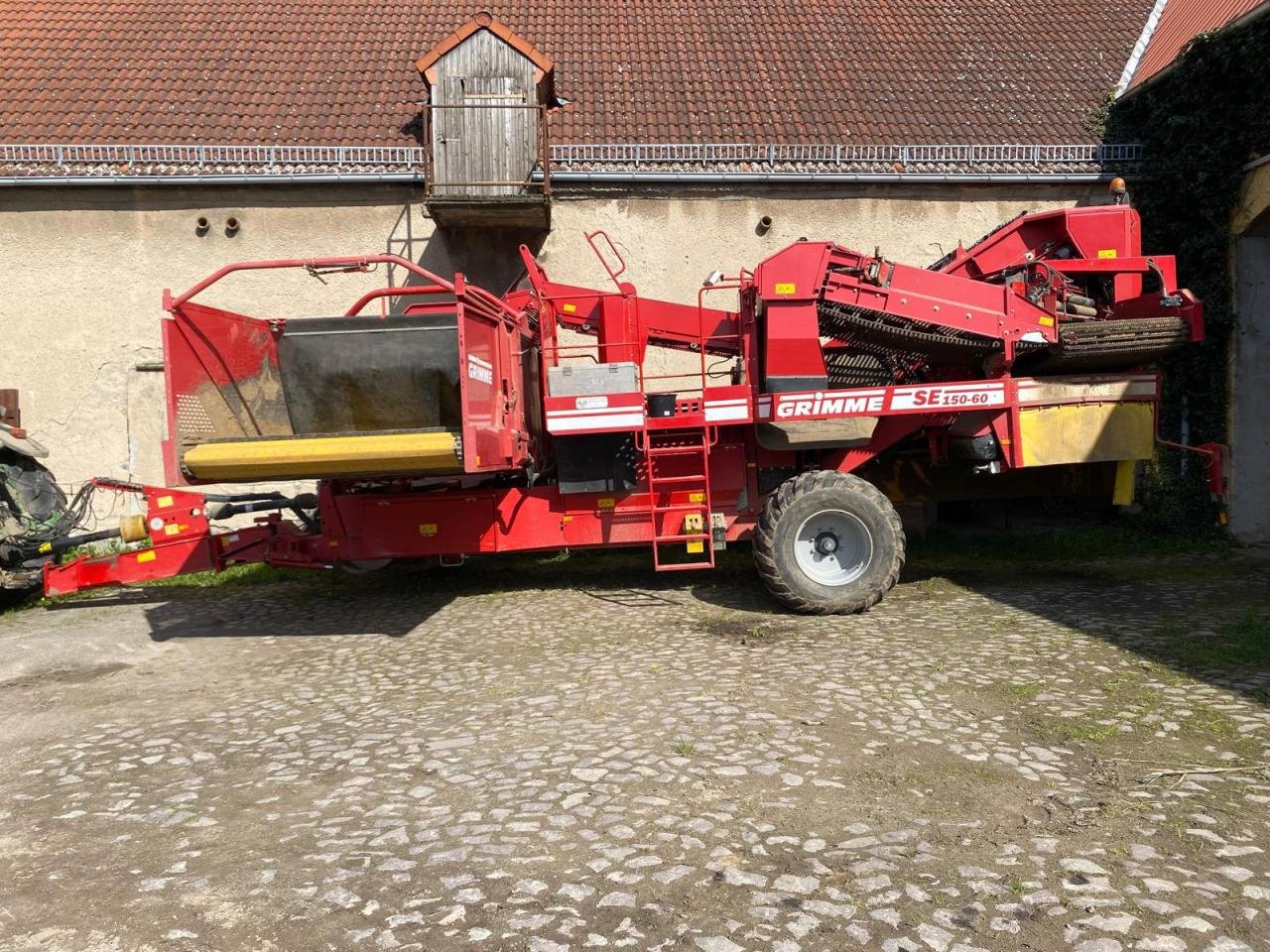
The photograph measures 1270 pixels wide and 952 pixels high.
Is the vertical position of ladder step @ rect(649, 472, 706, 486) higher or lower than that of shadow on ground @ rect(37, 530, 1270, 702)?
higher

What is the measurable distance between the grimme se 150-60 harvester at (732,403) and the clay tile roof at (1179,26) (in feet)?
15.2

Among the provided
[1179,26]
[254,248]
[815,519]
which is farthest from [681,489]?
[1179,26]

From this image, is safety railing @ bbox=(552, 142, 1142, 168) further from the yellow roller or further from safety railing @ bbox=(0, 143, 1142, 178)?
the yellow roller

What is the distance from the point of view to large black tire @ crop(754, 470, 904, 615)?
6098mm

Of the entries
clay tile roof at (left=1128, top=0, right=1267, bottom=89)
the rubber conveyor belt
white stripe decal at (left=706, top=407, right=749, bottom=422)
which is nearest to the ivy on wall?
clay tile roof at (left=1128, top=0, right=1267, bottom=89)

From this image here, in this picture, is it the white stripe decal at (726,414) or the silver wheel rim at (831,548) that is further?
the white stripe decal at (726,414)

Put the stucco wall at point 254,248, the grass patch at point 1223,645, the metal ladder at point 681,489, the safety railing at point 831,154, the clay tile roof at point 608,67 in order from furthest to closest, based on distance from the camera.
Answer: the clay tile roof at point 608,67 → the safety railing at point 831,154 → the stucco wall at point 254,248 → the metal ladder at point 681,489 → the grass patch at point 1223,645

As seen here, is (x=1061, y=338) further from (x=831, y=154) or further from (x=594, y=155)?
(x=594, y=155)

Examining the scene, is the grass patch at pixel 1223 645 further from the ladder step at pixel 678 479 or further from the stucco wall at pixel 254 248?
the stucco wall at pixel 254 248

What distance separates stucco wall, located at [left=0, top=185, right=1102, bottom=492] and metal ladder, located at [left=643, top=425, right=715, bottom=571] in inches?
148

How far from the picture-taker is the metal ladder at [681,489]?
6.50m

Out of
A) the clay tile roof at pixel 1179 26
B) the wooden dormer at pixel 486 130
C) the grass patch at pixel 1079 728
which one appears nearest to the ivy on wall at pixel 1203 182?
the clay tile roof at pixel 1179 26

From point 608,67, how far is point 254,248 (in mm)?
5226

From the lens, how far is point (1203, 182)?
30.0 feet
